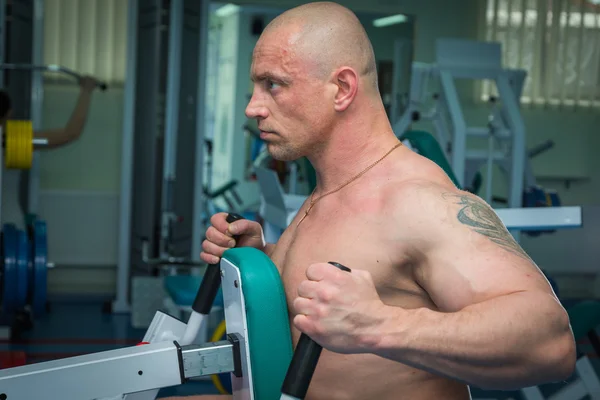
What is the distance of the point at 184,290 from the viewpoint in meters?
3.13

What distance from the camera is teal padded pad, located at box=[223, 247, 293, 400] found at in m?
1.23

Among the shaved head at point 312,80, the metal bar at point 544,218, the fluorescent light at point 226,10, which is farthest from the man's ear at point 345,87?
the fluorescent light at point 226,10

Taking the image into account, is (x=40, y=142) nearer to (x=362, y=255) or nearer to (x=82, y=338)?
(x=82, y=338)

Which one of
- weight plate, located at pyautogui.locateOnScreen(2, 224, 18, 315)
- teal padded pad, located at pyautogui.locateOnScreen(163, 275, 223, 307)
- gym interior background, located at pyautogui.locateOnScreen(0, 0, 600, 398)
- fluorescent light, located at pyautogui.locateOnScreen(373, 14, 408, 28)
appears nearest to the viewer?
teal padded pad, located at pyautogui.locateOnScreen(163, 275, 223, 307)

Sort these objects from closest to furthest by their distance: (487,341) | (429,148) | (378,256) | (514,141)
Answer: (487,341) → (378,256) → (429,148) → (514,141)

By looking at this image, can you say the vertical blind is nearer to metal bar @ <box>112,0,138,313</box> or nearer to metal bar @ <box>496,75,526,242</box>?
metal bar @ <box>112,0,138,313</box>

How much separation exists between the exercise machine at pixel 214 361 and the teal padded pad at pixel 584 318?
168cm

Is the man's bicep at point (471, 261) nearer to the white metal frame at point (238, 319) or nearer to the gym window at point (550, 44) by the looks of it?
the white metal frame at point (238, 319)

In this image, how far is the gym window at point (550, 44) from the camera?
5902 millimetres

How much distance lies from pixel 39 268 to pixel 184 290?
108 cm

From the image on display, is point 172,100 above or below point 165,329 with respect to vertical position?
above

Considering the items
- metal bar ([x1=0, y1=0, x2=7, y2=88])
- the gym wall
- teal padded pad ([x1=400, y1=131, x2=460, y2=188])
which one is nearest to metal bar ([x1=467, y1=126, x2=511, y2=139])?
the gym wall

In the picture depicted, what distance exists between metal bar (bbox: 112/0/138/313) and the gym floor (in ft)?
0.68

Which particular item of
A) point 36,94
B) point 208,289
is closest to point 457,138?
point 36,94
